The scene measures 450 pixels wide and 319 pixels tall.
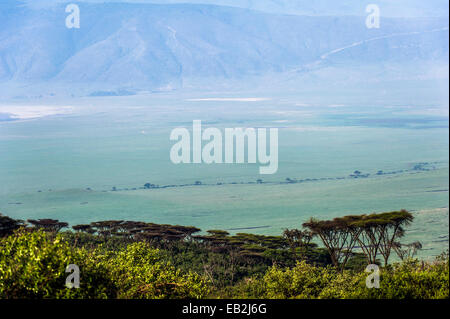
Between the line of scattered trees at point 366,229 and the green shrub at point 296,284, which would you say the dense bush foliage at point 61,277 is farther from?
the line of scattered trees at point 366,229

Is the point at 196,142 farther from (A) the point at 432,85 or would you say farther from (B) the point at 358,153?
(A) the point at 432,85

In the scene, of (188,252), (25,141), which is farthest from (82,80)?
(188,252)

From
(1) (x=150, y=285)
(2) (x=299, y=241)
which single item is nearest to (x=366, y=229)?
(2) (x=299, y=241)

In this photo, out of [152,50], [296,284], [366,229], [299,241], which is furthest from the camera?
[152,50]

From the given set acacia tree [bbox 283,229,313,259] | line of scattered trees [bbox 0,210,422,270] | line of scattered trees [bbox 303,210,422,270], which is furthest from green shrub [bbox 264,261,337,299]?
acacia tree [bbox 283,229,313,259]

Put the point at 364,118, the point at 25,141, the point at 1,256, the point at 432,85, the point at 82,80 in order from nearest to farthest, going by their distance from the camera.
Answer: the point at 1,256 < the point at 25,141 < the point at 364,118 < the point at 82,80 < the point at 432,85

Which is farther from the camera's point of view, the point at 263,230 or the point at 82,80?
the point at 82,80

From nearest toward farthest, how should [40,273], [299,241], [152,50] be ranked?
[40,273]
[299,241]
[152,50]

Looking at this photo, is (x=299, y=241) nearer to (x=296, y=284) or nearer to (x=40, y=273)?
(x=296, y=284)
